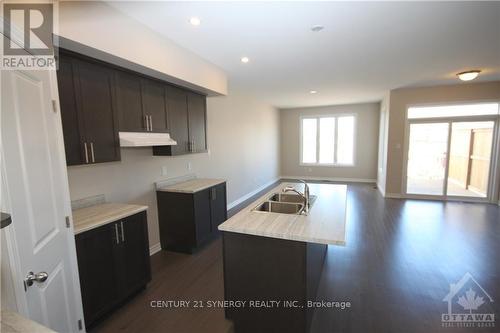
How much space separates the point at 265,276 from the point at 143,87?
236 centimetres

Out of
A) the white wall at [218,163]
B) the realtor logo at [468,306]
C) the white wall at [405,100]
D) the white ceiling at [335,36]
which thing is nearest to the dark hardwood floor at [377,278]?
the realtor logo at [468,306]

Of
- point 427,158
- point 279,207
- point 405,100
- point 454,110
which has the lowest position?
point 279,207

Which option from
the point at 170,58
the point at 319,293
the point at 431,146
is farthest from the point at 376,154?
the point at 170,58

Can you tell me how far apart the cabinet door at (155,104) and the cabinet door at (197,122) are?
0.53 m

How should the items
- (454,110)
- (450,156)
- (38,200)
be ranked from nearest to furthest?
→ (38,200) → (454,110) → (450,156)

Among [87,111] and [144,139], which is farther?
[144,139]

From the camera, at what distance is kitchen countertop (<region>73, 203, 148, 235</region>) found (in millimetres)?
1895

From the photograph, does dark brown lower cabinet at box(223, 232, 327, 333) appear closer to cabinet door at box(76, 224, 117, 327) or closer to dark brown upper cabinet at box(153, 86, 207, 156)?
cabinet door at box(76, 224, 117, 327)

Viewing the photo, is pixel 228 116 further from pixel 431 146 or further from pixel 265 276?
pixel 431 146

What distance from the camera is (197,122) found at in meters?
3.65

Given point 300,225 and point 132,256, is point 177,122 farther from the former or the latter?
point 300,225

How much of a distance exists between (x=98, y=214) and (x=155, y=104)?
1.40 m

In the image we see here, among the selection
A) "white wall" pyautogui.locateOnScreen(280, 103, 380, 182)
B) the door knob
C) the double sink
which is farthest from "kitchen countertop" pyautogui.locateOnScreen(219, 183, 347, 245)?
"white wall" pyautogui.locateOnScreen(280, 103, 380, 182)

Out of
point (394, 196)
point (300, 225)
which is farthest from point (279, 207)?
point (394, 196)
